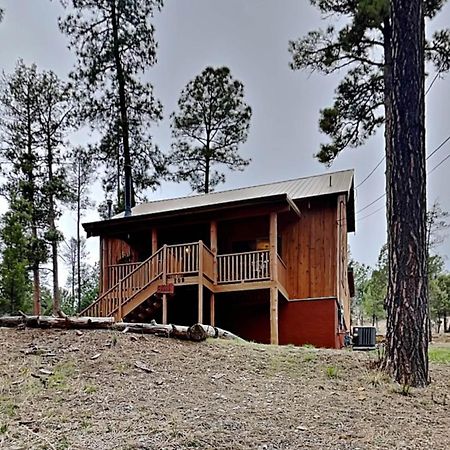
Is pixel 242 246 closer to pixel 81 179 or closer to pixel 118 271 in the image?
pixel 118 271

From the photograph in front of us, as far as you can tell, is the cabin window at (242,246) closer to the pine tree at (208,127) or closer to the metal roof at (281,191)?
A: the metal roof at (281,191)

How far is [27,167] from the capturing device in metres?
20.8

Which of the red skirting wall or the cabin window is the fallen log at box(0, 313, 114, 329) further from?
the cabin window

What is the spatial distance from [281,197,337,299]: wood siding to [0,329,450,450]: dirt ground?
17.7ft

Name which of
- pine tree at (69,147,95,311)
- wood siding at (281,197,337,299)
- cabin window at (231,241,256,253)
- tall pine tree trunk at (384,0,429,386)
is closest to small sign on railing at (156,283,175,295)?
cabin window at (231,241,256,253)

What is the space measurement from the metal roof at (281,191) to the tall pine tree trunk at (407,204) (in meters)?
5.45

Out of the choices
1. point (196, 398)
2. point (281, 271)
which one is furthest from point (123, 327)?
point (281, 271)

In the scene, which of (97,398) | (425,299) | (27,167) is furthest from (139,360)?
(27,167)

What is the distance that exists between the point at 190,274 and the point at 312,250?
335 centimetres

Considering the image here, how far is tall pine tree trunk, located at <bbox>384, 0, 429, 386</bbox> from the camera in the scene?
6.31 m

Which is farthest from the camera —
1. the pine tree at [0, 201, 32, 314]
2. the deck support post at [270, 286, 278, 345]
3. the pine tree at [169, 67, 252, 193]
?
the pine tree at [169, 67, 252, 193]

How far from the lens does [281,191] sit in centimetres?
1464

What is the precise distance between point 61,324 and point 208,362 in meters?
2.63

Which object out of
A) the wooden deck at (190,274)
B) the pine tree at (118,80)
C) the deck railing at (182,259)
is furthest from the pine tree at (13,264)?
the deck railing at (182,259)
